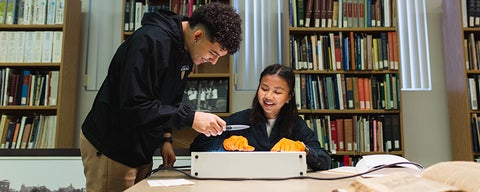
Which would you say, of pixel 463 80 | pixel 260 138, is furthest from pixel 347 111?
pixel 260 138

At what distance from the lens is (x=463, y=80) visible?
102 inches

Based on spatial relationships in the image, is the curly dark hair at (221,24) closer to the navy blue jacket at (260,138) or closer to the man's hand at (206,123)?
the man's hand at (206,123)

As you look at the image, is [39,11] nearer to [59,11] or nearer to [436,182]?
[59,11]

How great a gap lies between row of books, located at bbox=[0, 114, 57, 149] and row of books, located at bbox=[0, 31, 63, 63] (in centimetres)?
39

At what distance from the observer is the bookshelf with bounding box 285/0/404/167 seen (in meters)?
2.55

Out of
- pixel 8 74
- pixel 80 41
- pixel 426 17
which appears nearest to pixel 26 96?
pixel 8 74

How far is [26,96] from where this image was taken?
2.59 metres

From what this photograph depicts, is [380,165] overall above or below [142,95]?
below

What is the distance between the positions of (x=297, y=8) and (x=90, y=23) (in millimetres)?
1532

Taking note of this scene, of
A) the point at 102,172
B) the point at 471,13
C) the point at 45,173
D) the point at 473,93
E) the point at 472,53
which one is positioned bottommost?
the point at 45,173

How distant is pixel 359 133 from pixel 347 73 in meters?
0.41

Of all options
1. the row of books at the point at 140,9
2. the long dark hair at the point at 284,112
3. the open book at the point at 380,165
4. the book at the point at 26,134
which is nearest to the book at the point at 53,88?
the book at the point at 26,134

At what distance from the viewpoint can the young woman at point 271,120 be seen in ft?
5.32

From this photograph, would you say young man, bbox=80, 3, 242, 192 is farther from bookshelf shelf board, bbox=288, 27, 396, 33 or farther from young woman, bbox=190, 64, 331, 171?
bookshelf shelf board, bbox=288, 27, 396, 33
